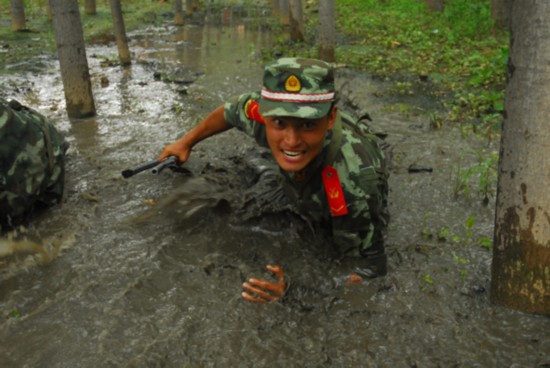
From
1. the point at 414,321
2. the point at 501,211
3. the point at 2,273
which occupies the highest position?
the point at 501,211

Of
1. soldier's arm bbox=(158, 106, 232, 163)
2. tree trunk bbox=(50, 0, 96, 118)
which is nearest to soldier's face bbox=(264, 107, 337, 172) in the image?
soldier's arm bbox=(158, 106, 232, 163)

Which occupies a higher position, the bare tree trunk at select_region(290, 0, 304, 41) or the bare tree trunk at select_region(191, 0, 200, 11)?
the bare tree trunk at select_region(191, 0, 200, 11)

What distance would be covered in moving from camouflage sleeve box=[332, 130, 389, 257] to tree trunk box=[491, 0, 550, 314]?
0.67 meters

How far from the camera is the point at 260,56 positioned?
36.1 feet

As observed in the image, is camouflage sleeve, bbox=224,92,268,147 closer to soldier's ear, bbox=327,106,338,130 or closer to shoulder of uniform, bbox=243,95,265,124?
shoulder of uniform, bbox=243,95,265,124

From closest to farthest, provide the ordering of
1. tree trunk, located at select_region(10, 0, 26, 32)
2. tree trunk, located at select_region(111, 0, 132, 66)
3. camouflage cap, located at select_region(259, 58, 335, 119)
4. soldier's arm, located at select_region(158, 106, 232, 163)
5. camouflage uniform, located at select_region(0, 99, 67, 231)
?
camouflage cap, located at select_region(259, 58, 335, 119), camouflage uniform, located at select_region(0, 99, 67, 231), soldier's arm, located at select_region(158, 106, 232, 163), tree trunk, located at select_region(111, 0, 132, 66), tree trunk, located at select_region(10, 0, 26, 32)

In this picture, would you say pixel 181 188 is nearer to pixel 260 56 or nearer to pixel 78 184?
pixel 78 184

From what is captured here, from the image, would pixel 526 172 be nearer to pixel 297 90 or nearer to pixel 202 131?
pixel 297 90

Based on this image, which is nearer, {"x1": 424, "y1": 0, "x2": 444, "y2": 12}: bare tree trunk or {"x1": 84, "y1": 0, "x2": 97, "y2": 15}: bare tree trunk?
{"x1": 424, "y1": 0, "x2": 444, "y2": 12}: bare tree trunk

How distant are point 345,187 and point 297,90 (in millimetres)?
635

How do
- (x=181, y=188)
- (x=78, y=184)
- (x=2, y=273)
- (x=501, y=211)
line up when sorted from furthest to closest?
(x=78, y=184) < (x=181, y=188) < (x=2, y=273) < (x=501, y=211)

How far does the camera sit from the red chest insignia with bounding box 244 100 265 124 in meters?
3.31

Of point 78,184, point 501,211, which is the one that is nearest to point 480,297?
point 501,211

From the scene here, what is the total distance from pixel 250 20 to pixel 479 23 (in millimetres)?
8455
